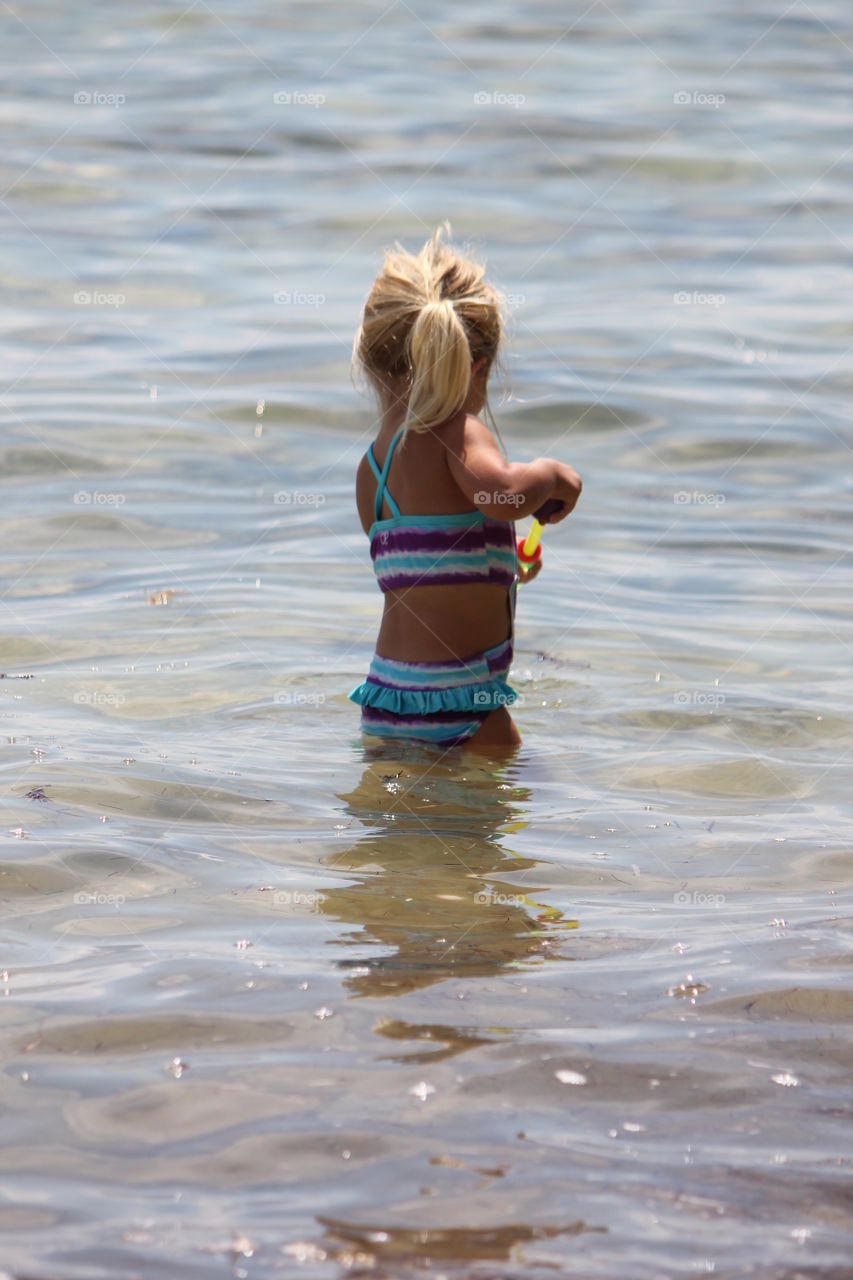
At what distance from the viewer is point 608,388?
10.3 m

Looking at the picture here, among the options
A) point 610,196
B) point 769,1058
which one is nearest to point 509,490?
point 769,1058

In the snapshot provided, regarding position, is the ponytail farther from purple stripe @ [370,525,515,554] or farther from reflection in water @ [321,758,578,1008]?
reflection in water @ [321,758,578,1008]

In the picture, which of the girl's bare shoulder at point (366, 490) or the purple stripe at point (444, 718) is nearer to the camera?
the purple stripe at point (444, 718)
